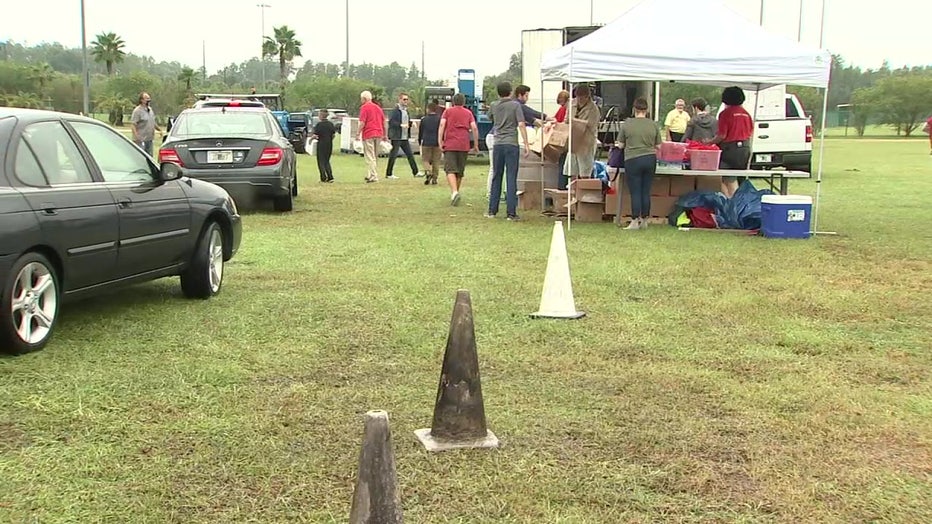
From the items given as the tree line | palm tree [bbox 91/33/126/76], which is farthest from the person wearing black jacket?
palm tree [bbox 91/33/126/76]

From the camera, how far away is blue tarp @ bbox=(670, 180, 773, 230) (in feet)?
37.2

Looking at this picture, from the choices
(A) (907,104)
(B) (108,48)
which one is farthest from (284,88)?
(A) (907,104)

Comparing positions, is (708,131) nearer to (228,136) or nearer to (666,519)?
(228,136)

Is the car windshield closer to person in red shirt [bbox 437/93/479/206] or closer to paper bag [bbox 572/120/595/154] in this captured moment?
person in red shirt [bbox 437/93/479/206]

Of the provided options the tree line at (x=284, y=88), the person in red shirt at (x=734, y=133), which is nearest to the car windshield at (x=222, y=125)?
the person in red shirt at (x=734, y=133)

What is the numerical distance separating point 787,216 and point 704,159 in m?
1.44

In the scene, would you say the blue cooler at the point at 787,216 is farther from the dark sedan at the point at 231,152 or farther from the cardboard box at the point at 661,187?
the dark sedan at the point at 231,152

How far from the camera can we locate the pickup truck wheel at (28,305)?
16.1 ft

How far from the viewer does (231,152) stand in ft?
39.6

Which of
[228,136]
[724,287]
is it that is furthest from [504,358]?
[228,136]

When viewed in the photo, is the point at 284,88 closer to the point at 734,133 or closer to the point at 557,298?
the point at 734,133

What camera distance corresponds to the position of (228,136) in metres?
12.2

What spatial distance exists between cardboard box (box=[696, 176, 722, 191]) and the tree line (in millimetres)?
30382

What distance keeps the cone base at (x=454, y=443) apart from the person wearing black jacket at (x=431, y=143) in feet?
47.9
